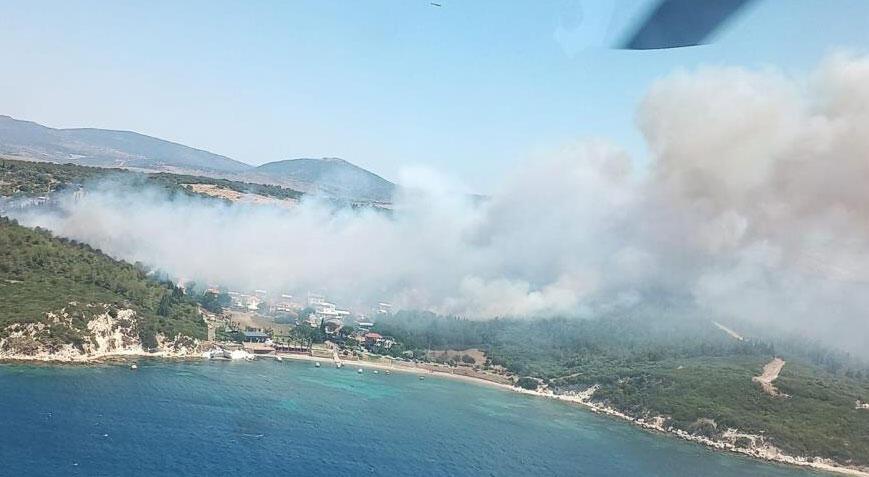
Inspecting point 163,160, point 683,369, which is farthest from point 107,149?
point 683,369

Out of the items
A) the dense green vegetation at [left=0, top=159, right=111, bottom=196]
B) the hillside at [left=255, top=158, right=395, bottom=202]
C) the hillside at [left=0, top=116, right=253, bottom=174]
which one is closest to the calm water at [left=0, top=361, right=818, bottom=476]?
the dense green vegetation at [left=0, top=159, right=111, bottom=196]

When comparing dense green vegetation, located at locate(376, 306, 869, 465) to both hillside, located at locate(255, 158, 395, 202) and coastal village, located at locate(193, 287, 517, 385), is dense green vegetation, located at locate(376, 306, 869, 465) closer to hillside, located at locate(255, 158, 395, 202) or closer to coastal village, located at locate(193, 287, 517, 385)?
coastal village, located at locate(193, 287, 517, 385)

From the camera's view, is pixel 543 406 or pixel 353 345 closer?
pixel 543 406

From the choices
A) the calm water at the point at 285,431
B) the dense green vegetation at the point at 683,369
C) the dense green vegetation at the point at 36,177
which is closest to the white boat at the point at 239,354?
the calm water at the point at 285,431

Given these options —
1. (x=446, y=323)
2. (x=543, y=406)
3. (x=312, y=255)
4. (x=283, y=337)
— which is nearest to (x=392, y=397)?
(x=543, y=406)

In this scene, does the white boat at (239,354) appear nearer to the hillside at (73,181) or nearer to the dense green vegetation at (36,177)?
the hillside at (73,181)

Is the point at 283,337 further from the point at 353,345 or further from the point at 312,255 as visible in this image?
the point at 312,255

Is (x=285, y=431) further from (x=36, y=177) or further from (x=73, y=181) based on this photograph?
(x=73, y=181)
